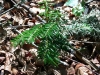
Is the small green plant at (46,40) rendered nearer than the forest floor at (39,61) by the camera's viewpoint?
Yes

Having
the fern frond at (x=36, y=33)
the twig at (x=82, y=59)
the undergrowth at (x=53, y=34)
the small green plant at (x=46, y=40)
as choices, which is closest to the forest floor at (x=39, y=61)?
the twig at (x=82, y=59)

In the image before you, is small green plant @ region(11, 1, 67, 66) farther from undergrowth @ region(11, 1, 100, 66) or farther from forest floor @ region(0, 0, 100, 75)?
forest floor @ region(0, 0, 100, 75)

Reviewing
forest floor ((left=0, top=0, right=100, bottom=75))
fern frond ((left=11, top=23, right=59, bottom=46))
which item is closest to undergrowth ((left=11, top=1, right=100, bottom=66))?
fern frond ((left=11, top=23, right=59, bottom=46))

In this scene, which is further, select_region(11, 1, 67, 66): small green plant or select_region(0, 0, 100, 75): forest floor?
select_region(0, 0, 100, 75): forest floor

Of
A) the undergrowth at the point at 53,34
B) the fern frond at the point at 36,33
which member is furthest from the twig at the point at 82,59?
the fern frond at the point at 36,33

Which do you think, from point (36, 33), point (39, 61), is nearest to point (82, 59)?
point (39, 61)

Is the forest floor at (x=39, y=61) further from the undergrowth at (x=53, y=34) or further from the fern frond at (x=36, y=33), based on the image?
the fern frond at (x=36, y=33)

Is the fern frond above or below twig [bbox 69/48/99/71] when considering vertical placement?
above

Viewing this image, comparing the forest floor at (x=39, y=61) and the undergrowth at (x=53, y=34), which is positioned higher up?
the undergrowth at (x=53, y=34)

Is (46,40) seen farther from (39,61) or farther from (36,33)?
(39,61)

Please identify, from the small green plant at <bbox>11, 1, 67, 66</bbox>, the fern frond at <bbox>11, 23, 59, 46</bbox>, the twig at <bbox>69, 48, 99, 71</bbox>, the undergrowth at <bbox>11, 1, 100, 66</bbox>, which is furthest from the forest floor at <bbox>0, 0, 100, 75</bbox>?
the fern frond at <bbox>11, 23, 59, 46</bbox>

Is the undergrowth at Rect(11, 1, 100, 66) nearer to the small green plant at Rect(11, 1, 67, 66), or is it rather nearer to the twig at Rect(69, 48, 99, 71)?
the small green plant at Rect(11, 1, 67, 66)

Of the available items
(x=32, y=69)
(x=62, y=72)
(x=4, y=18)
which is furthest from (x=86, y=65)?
(x=4, y=18)
